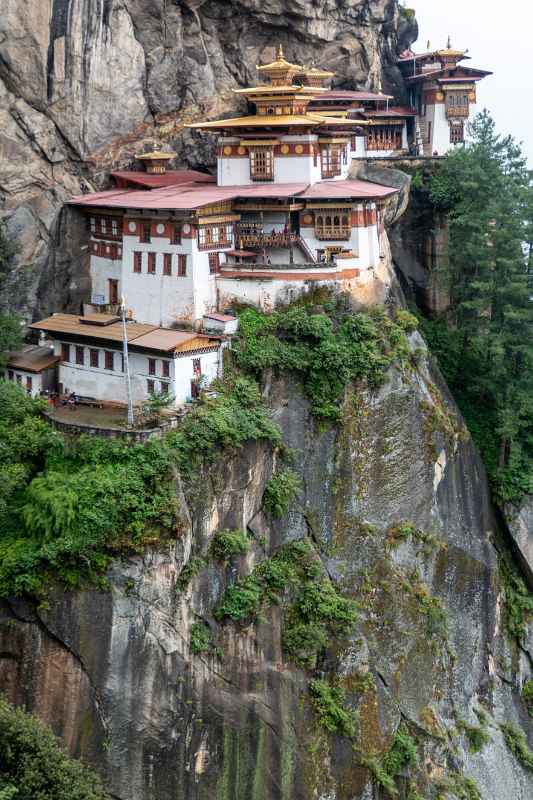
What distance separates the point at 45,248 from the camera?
143ft

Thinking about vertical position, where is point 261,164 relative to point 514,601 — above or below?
above

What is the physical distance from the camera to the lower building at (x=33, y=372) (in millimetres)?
41406

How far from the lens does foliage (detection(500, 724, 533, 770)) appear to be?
45.1 meters

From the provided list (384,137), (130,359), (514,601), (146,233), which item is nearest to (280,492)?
(130,359)

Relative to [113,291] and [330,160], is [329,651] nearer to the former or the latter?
[113,291]

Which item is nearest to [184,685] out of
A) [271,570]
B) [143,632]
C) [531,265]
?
[143,632]

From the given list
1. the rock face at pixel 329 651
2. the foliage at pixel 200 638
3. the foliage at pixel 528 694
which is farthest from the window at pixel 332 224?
the foliage at pixel 528 694

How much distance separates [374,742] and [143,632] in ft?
34.1

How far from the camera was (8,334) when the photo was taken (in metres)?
41.3

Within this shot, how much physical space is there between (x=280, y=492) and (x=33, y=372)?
32.0 feet

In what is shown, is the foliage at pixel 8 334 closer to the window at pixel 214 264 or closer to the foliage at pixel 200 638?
the window at pixel 214 264

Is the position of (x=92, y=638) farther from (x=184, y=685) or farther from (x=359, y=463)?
(x=359, y=463)

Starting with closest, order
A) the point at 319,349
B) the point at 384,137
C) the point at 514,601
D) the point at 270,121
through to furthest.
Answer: the point at 319,349
the point at 270,121
the point at 514,601
the point at 384,137

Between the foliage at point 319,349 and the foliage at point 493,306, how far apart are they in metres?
7.02
